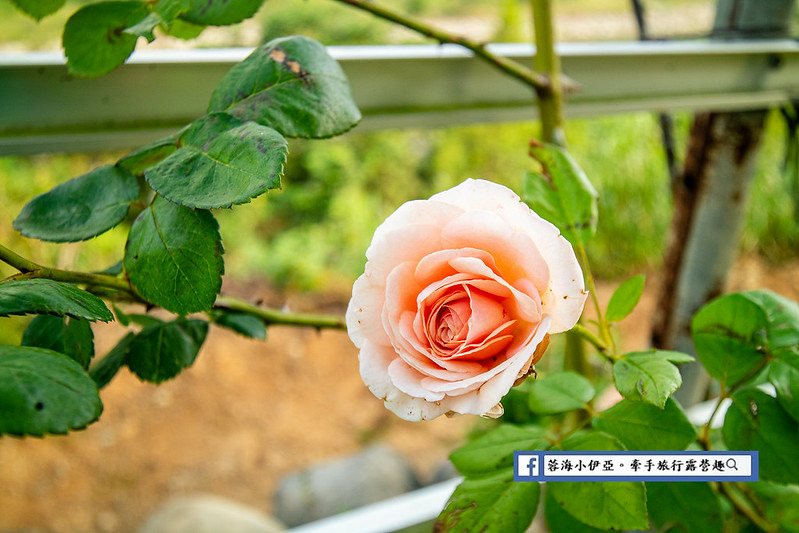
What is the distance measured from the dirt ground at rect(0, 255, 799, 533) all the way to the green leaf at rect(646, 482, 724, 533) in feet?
3.49

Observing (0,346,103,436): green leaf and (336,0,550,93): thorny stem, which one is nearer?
(0,346,103,436): green leaf

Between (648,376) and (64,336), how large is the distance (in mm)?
266

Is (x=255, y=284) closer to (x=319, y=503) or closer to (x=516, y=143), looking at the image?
(x=319, y=503)

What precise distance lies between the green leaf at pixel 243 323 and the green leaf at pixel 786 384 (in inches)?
10.9

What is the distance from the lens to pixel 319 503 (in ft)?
4.17

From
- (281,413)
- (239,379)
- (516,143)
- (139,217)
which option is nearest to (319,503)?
(281,413)

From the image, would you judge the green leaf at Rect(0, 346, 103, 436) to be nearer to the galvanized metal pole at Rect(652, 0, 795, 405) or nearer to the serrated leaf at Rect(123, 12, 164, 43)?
the serrated leaf at Rect(123, 12, 164, 43)

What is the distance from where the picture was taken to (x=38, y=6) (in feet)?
0.97

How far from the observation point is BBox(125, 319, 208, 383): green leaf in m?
0.32

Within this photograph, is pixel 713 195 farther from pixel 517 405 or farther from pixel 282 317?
pixel 282 317

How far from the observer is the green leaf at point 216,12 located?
0.89ft

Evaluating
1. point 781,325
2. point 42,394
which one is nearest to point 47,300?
point 42,394

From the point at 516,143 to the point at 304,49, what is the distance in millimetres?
1757

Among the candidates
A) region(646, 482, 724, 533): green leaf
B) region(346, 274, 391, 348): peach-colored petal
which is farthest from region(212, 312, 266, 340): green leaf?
region(646, 482, 724, 533): green leaf
